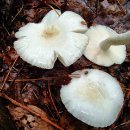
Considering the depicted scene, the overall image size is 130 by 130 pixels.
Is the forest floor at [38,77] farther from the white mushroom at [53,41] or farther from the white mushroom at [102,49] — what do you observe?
the white mushroom at [53,41]

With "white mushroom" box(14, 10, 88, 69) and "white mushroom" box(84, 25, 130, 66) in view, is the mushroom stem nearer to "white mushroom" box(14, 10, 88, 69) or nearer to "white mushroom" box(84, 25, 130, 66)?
"white mushroom" box(84, 25, 130, 66)

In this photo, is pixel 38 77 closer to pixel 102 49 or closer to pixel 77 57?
pixel 77 57

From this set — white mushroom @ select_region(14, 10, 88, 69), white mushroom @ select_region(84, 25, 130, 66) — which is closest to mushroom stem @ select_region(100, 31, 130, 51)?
white mushroom @ select_region(84, 25, 130, 66)

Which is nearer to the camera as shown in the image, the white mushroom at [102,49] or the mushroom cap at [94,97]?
the mushroom cap at [94,97]

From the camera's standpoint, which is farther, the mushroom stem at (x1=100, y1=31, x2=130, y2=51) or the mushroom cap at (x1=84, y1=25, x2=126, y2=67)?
the mushroom cap at (x1=84, y1=25, x2=126, y2=67)

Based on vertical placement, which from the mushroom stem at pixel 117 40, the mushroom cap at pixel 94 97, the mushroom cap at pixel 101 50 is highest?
the mushroom stem at pixel 117 40

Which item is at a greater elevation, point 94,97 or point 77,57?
point 77,57

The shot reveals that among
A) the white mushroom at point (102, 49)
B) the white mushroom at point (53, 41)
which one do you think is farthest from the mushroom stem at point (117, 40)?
the white mushroom at point (53, 41)

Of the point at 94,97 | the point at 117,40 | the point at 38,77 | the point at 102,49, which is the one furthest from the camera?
the point at 102,49

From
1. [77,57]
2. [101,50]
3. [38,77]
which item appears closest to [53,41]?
[77,57]
